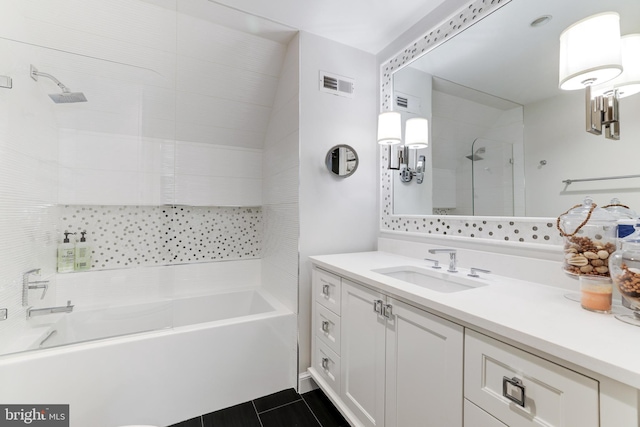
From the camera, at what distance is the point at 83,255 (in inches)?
76.1

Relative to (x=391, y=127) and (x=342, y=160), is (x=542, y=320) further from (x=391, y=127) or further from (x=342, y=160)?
(x=342, y=160)

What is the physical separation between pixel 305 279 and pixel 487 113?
1.45 meters

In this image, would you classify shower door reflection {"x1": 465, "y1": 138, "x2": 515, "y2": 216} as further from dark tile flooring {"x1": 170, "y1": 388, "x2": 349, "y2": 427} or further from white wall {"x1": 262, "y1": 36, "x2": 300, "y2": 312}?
dark tile flooring {"x1": 170, "y1": 388, "x2": 349, "y2": 427}

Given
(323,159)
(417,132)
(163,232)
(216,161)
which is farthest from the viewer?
(216,161)

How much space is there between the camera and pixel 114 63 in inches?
71.1

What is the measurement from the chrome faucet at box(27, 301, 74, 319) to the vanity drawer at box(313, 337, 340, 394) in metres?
1.56

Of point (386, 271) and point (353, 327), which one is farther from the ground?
point (386, 271)

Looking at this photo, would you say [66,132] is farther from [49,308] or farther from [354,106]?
[354,106]

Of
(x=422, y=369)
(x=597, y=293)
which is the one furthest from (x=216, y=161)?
(x=597, y=293)

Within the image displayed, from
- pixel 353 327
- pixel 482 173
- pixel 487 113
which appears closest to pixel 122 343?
pixel 353 327

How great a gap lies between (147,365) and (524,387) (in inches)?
68.1

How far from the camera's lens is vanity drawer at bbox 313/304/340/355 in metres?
1.53

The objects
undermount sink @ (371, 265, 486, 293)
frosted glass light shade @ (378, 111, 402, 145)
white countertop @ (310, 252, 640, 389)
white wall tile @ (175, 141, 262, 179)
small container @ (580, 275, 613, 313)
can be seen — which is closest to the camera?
white countertop @ (310, 252, 640, 389)

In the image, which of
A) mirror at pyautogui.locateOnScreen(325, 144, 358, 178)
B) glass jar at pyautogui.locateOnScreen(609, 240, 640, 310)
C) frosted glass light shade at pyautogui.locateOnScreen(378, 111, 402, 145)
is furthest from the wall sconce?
glass jar at pyautogui.locateOnScreen(609, 240, 640, 310)
